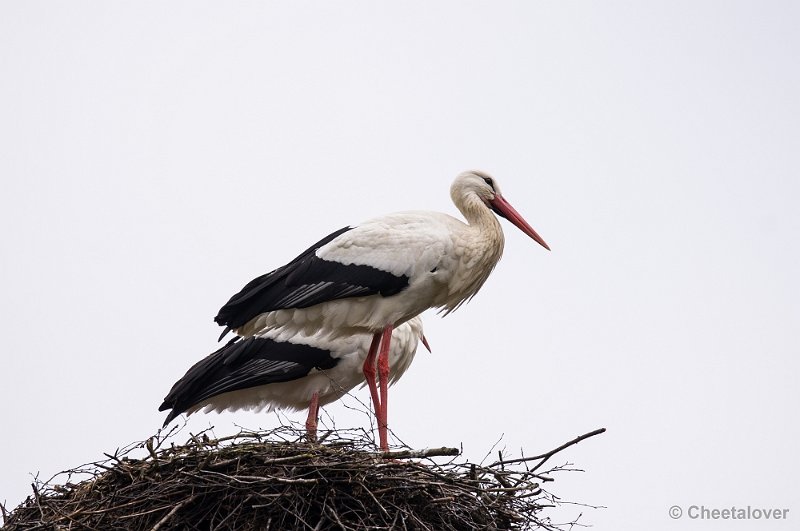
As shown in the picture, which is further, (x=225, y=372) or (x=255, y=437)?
(x=225, y=372)

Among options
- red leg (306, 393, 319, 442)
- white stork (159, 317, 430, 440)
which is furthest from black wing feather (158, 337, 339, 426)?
red leg (306, 393, 319, 442)

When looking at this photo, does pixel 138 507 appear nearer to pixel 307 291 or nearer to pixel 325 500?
pixel 325 500

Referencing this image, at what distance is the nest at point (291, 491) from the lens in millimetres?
5855

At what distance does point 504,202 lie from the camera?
806cm

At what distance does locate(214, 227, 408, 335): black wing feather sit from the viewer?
725cm

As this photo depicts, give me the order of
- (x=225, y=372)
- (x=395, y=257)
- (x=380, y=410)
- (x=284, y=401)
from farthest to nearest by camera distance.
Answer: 1. (x=284, y=401)
2. (x=225, y=372)
3. (x=380, y=410)
4. (x=395, y=257)

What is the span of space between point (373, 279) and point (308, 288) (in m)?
0.38

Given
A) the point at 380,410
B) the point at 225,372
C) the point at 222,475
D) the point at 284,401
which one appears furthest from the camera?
the point at 284,401

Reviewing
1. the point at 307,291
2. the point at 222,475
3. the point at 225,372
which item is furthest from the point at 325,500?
the point at 225,372

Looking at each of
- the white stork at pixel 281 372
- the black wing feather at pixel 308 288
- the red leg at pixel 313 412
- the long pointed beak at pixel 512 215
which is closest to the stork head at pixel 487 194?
the long pointed beak at pixel 512 215

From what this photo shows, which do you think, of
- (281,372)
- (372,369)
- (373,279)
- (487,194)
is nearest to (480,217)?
(487,194)

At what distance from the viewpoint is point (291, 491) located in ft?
19.2

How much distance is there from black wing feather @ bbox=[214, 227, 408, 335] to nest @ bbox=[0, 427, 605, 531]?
1.16 m

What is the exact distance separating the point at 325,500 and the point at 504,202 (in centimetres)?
281
